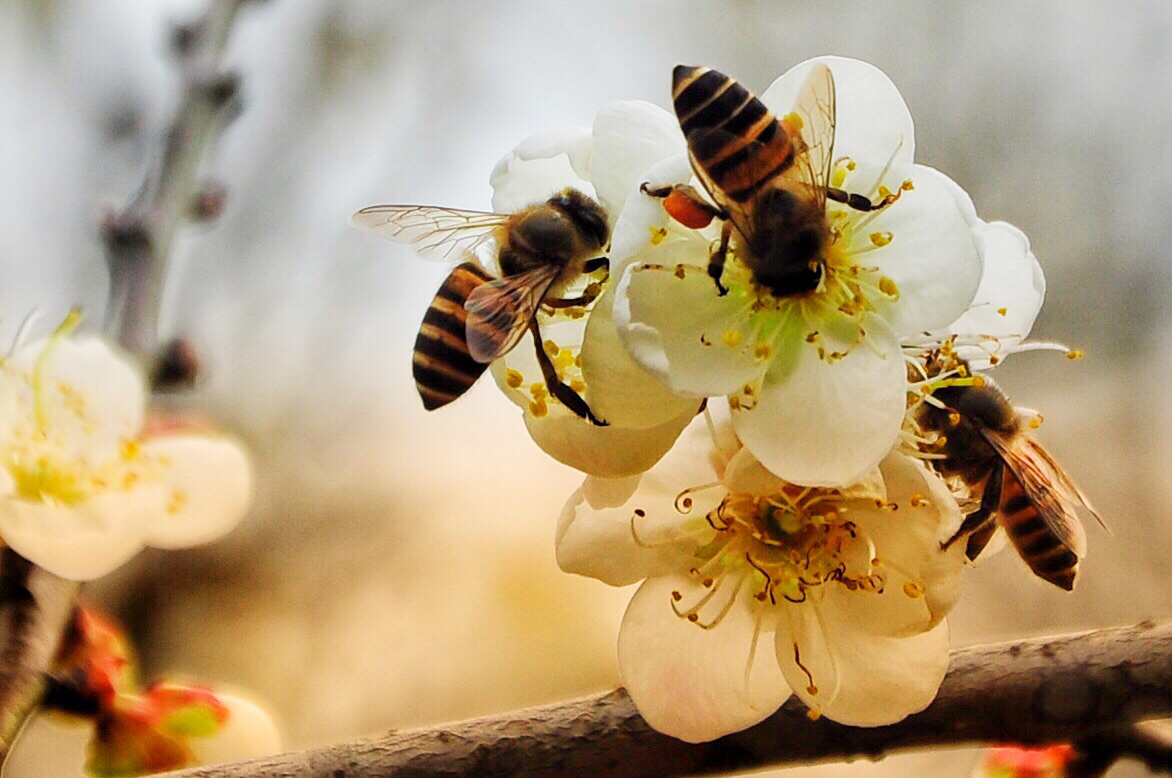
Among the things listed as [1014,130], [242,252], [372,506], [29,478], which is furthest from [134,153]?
[1014,130]

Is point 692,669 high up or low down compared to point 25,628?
down

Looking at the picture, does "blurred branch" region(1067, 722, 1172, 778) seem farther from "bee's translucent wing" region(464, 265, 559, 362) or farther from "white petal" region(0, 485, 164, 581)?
"white petal" region(0, 485, 164, 581)

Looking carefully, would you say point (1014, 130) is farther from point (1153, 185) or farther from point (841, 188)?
point (841, 188)

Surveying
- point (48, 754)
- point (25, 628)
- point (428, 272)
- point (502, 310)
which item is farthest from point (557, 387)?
point (48, 754)

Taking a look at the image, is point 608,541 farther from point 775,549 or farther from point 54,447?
point 54,447

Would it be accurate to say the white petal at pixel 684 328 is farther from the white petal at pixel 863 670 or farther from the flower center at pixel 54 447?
the flower center at pixel 54 447

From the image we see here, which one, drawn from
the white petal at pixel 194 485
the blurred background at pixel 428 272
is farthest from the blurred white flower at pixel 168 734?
the blurred background at pixel 428 272
